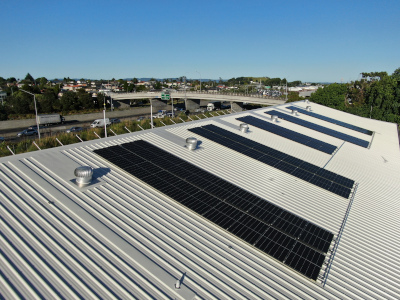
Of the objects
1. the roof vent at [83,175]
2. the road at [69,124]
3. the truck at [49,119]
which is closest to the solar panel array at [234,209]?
the roof vent at [83,175]

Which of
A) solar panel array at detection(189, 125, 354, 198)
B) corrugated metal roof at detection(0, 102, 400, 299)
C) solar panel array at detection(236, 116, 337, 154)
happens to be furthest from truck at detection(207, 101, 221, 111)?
corrugated metal roof at detection(0, 102, 400, 299)

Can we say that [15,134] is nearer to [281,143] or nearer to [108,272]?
[281,143]

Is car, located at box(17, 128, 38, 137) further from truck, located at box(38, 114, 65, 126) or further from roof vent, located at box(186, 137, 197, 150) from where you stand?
roof vent, located at box(186, 137, 197, 150)

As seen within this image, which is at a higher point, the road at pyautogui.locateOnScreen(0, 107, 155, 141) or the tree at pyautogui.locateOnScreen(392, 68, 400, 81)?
the tree at pyautogui.locateOnScreen(392, 68, 400, 81)

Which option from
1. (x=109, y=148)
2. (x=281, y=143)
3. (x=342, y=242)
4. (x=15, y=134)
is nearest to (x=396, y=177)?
(x=281, y=143)

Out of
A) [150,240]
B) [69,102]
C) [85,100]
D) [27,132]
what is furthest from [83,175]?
[85,100]

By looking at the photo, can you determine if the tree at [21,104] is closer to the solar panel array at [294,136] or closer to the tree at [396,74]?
the solar panel array at [294,136]

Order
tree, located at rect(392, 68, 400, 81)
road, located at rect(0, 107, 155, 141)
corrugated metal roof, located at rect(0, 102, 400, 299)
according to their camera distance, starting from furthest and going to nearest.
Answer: tree, located at rect(392, 68, 400, 81), road, located at rect(0, 107, 155, 141), corrugated metal roof, located at rect(0, 102, 400, 299)

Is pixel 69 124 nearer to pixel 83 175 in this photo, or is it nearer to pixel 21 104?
pixel 21 104
